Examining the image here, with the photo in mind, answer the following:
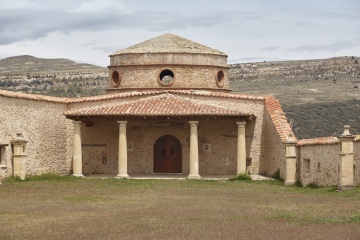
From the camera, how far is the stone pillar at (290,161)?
34.5 m

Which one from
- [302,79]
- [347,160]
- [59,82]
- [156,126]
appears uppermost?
[302,79]

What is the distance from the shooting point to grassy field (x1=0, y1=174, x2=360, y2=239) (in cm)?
1817

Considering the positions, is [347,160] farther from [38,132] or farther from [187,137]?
[38,132]

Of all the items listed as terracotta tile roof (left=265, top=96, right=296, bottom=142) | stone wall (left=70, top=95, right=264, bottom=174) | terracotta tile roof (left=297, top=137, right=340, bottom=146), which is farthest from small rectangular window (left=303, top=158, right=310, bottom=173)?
stone wall (left=70, top=95, right=264, bottom=174)

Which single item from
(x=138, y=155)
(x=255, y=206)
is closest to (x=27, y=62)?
(x=138, y=155)

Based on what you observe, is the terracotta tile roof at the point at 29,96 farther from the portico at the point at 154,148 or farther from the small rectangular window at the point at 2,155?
the small rectangular window at the point at 2,155

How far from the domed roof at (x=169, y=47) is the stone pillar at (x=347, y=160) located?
1367cm

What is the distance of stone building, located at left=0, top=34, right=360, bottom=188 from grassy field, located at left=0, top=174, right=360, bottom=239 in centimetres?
288

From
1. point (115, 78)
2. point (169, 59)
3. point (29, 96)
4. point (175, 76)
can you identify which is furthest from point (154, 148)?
point (29, 96)

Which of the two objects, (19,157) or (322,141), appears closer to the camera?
(322,141)

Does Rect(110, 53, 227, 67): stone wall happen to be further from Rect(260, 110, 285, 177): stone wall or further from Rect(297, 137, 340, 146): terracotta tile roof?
Rect(297, 137, 340, 146): terracotta tile roof

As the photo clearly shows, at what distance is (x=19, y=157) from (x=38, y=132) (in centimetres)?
258

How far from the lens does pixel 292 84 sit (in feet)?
343

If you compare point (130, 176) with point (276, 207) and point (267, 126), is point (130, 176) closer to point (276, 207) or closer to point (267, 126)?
point (267, 126)
